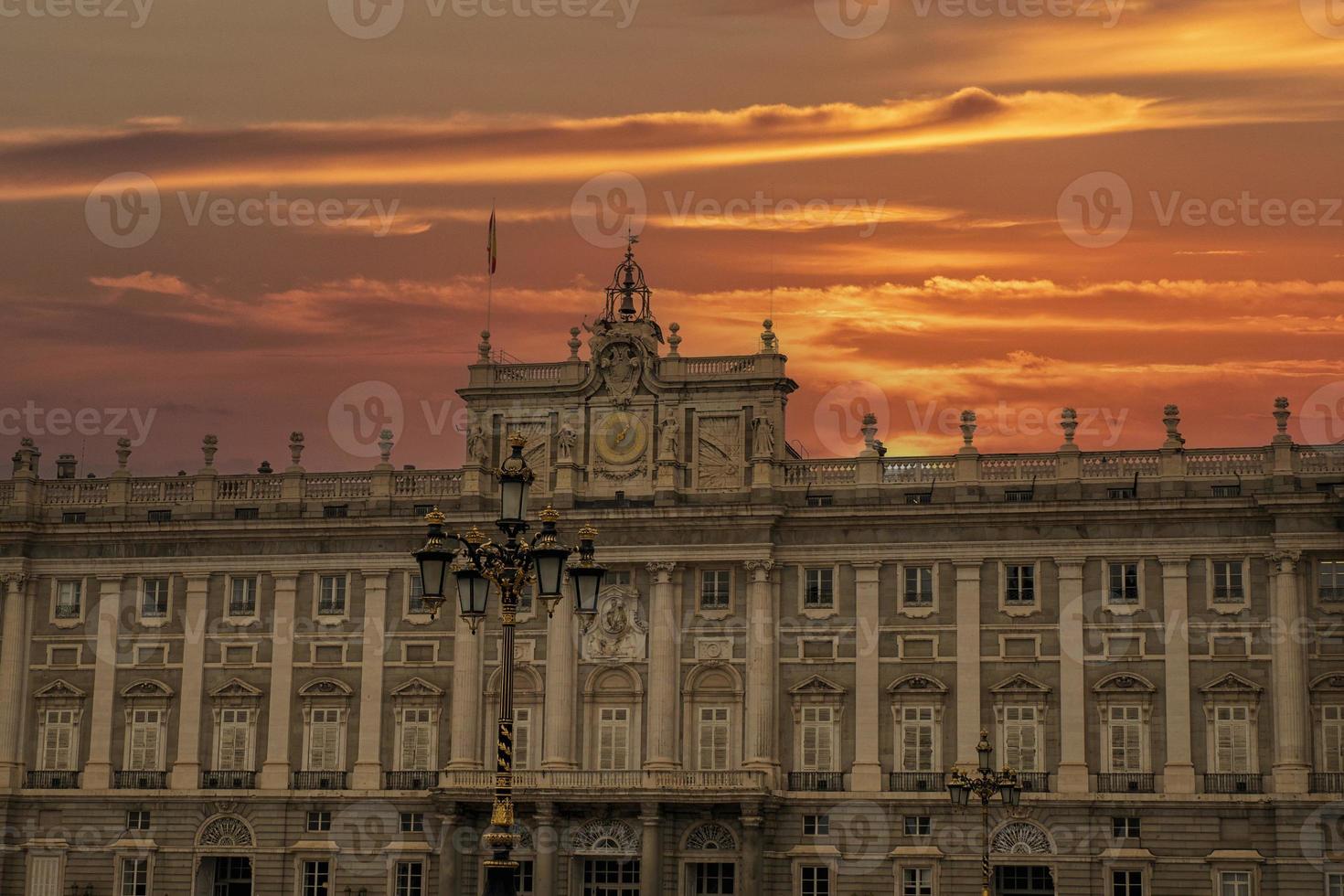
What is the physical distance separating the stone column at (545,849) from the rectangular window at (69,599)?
64.9 feet

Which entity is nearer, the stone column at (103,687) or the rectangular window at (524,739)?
the rectangular window at (524,739)

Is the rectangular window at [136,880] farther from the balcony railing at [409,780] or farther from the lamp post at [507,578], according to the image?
the lamp post at [507,578]

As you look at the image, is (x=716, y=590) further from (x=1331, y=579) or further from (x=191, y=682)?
(x=1331, y=579)

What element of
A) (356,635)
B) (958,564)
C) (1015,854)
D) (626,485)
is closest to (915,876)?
(1015,854)

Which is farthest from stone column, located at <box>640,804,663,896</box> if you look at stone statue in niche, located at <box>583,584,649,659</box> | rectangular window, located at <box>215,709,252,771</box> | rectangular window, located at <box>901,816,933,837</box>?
rectangular window, located at <box>215,709,252,771</box>

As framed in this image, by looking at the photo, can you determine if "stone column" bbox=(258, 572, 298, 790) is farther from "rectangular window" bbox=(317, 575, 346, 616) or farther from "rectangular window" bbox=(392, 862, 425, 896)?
"rectangular window" bbox=(392, 862, 425, 896)

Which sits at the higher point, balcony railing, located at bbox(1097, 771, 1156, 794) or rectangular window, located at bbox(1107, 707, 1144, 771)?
rectangular window, located at bbox(1107, 707, 1144, 771)

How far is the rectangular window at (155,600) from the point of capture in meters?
80.1

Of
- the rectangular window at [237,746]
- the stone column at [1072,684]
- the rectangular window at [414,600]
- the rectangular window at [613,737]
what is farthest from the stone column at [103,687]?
the stone column at [1072,684]

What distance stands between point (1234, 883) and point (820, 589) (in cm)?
1649

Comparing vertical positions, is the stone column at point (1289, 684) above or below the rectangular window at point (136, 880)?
above

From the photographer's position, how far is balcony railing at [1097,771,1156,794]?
2805 inches

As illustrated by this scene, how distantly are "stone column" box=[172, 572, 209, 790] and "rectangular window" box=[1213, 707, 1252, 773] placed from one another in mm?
35314

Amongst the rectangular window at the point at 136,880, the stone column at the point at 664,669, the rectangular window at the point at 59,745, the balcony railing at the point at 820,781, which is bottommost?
the rectangular window at the point at 136,880
